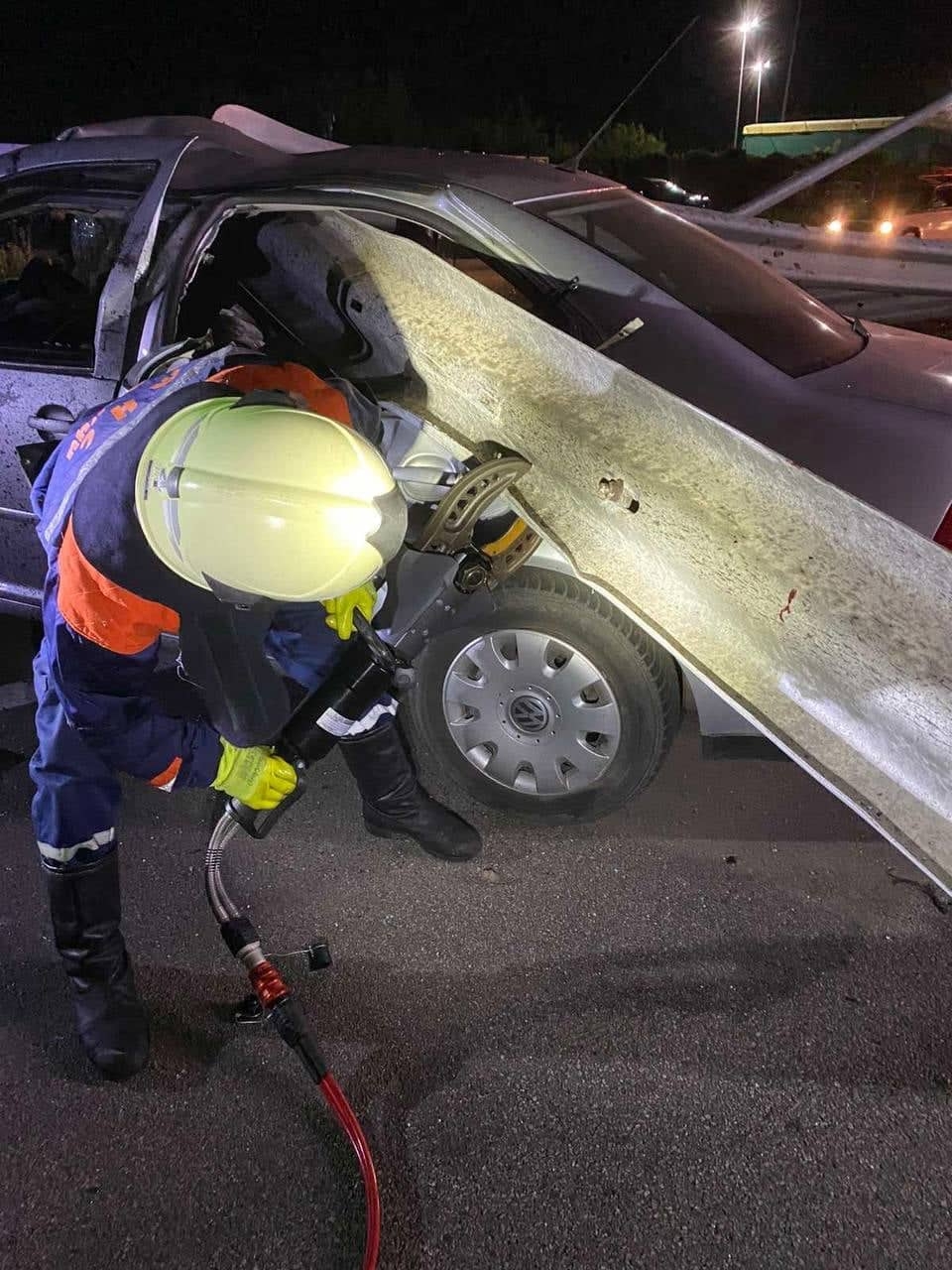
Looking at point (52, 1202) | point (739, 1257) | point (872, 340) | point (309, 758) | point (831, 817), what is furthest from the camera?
point (872, 340)

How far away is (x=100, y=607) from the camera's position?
73.0 inches

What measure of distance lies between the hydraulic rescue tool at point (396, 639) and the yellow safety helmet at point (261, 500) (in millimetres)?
424

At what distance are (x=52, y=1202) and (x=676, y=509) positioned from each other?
1882mm

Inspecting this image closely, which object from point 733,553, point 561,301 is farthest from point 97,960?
point 561,301

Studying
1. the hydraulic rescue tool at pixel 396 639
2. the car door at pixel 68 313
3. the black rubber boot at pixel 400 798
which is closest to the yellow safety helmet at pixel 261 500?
the hydraulic rescue tool at pixel 396 639

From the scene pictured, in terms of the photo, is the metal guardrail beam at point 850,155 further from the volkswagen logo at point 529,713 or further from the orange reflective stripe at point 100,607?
the orange reflective stripe at point 100,607

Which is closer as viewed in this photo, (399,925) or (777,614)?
(777,614)

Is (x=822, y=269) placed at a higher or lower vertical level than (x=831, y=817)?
higher

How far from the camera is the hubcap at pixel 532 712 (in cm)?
248

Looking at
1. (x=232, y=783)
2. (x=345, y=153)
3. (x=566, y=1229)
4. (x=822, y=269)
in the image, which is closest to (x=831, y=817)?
(x=566, y=1229)

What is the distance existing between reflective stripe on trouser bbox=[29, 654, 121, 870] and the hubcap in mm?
941

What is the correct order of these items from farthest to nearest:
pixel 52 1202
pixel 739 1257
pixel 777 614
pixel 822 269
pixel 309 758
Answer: pixel 822 269 < pixel 309 758 < pixel 777 614 < pixel 52 1202 < pixel 739 1257

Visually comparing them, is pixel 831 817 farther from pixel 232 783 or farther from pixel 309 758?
pixel 232 783

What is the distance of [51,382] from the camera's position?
284 cm
